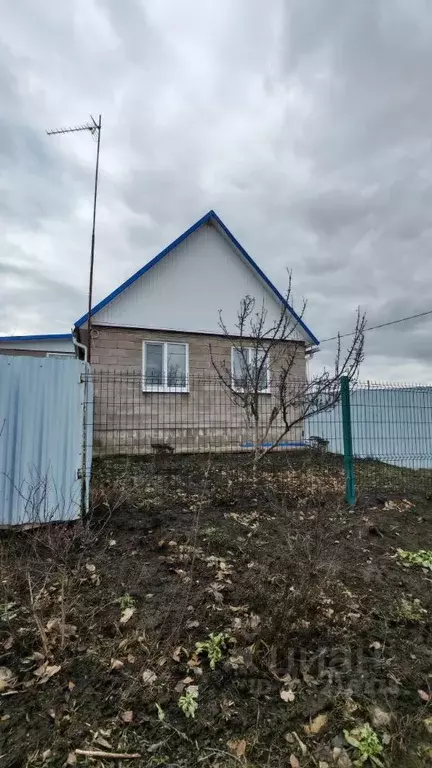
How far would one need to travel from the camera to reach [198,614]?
2953 millimetres

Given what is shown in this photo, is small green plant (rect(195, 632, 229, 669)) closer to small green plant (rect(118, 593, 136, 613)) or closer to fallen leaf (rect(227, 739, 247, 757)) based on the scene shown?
fallen leaf (rect(227, 739, 247, 757))

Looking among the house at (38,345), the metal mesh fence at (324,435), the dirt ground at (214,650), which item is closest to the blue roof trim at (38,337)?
the house at (38,345)

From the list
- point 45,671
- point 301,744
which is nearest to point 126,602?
point 45,671

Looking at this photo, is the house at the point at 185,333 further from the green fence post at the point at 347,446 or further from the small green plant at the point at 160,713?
the small green plant at the point at 160,713

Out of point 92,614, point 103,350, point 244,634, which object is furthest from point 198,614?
point 103,350

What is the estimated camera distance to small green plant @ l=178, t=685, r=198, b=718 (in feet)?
7.04

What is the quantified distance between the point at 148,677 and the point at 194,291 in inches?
388

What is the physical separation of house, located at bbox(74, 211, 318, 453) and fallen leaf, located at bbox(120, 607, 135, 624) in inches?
210

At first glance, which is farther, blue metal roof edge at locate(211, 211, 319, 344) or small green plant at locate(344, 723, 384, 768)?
blue metal roof edge at locate(211, 211, 319, 344)

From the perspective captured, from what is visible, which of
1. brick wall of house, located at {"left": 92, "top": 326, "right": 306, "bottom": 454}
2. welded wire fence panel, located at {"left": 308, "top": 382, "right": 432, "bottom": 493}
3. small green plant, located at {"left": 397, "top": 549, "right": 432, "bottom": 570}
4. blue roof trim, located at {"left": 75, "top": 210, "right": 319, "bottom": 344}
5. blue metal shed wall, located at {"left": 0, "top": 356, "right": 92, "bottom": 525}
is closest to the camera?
small green plant, located at {"left": 397, "top": 549, "right": 432, "bottom": 570}

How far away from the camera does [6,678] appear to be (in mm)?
2338

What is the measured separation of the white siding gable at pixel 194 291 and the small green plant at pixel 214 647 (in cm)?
852

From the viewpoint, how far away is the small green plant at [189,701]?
2.15m

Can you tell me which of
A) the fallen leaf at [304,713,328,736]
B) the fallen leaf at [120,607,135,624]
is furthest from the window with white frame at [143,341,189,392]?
the fallen leaf at [304,713,328,736]
